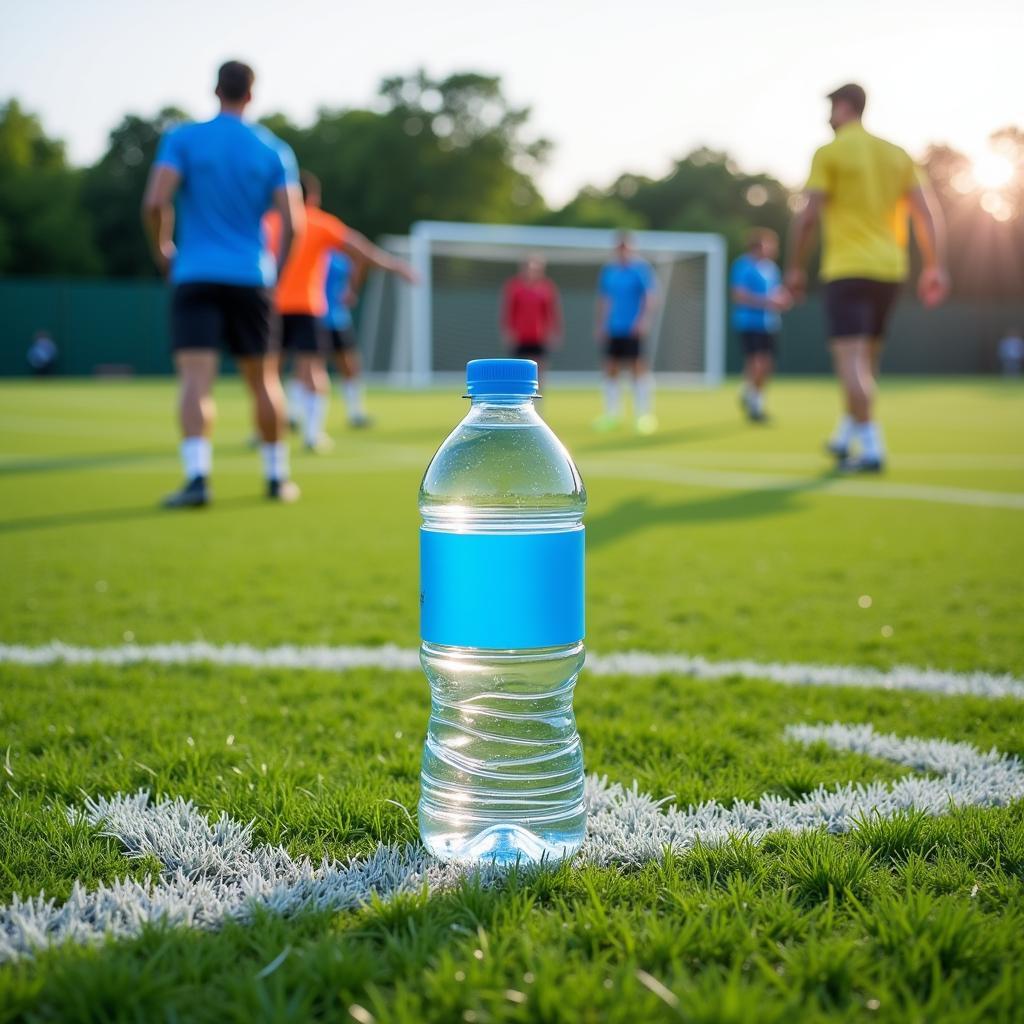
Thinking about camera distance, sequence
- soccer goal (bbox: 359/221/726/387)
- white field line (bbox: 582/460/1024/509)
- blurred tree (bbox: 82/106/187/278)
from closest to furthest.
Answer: white field line (bbox: 582/460/1024/509), soccer goal (bbox: 359/221/726/387), blurred tree (bbox: 82/106/187/278)

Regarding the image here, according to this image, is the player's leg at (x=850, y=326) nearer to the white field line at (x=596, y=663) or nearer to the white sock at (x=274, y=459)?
the white sock at (x=274, y=459)

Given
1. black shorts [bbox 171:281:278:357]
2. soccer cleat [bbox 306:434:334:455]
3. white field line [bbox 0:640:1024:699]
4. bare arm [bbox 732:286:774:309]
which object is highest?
bare arm [bbox 732:286:774:309]

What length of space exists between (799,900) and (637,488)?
602cm

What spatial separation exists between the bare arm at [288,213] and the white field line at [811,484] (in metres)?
2.94

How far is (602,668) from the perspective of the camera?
128 inches

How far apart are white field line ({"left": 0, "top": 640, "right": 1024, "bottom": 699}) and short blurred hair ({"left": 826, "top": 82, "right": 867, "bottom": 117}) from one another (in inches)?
222

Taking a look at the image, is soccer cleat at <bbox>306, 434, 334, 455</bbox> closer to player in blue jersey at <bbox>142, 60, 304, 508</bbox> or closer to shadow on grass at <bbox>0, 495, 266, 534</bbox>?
shadow on grass at <bbox>0, 495, 266, 534</bbox>

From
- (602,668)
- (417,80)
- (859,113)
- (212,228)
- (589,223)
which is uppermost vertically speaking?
(417,80)

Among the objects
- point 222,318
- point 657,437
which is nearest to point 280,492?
point 222,318

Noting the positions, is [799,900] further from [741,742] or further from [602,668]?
[602,668]

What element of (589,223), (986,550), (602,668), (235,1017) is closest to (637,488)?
(986,550)

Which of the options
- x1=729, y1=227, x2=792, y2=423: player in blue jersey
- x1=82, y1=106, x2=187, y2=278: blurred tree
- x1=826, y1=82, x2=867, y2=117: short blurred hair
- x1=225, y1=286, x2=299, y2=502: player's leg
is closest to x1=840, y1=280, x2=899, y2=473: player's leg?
x1=826, y1=82, x2=867, y2=117: short blurred hair

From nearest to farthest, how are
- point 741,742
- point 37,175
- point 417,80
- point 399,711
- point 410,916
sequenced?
1. point 410,916
2. point 741,742
3. point 399,711
4. point 37,175
5. point 417,80

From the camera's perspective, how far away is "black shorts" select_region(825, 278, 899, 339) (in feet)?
25.8
